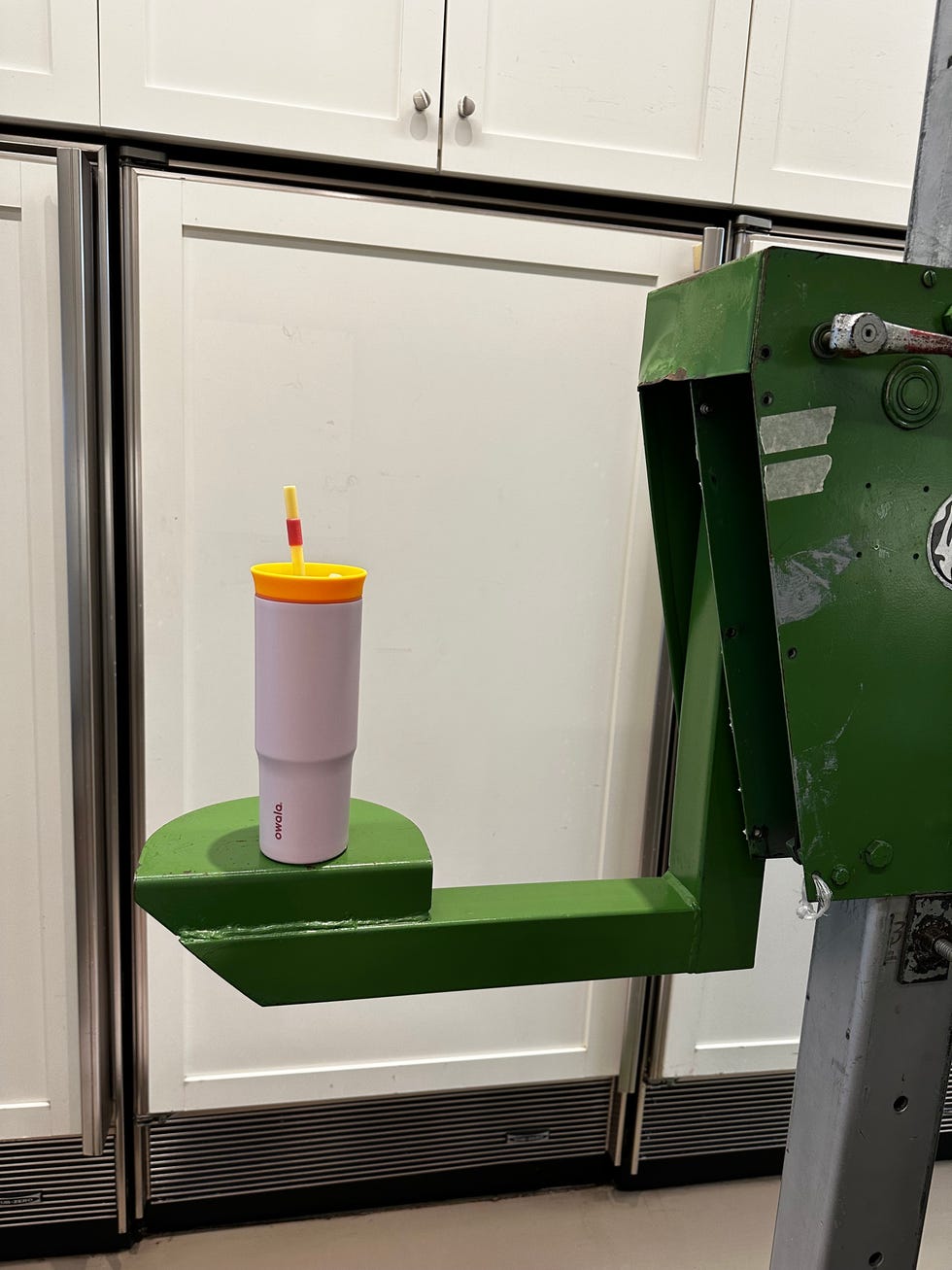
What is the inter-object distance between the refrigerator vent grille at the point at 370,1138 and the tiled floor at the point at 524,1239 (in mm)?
76

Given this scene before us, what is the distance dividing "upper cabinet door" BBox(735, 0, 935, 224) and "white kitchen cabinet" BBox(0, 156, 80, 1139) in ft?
3.37

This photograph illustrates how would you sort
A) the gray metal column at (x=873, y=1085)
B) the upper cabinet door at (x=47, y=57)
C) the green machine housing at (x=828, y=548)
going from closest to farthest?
the green machine housing at (x=828, y=548)
the gray metal column at (x=873, y=1085)
the upper cabinet door at (x=47, y=57)

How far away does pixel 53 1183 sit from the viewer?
153cm

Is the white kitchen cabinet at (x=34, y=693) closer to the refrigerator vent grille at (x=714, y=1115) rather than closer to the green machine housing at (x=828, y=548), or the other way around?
the green machine housing at (x=828, y=548)

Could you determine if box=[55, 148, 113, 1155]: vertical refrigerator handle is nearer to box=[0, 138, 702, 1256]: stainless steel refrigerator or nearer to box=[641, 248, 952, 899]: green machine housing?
box=[0, 138, 702, 1256]: stainless steel refrigerator

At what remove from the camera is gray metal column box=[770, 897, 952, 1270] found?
2.57 ft

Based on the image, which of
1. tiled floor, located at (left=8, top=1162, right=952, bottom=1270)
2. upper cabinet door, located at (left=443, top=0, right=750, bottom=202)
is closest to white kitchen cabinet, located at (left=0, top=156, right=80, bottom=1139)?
tiled floor, located at (left=8, top=1162, right=952, bottom=1270)

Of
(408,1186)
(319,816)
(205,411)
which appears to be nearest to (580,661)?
(205,411)

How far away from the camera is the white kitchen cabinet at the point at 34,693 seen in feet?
4.13

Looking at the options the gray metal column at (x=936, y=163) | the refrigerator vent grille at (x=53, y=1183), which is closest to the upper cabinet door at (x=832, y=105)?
the gray metal column at (x=936, y=163)

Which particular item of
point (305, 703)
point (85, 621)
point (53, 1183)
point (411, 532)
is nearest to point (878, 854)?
point (305, 703)

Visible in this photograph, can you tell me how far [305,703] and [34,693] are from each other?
868 mm

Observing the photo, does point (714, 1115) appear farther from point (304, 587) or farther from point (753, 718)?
point (304, 587)

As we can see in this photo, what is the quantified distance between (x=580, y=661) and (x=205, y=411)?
0.70m
